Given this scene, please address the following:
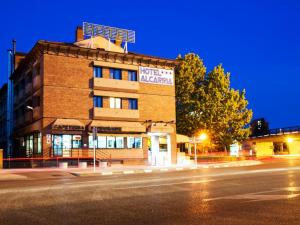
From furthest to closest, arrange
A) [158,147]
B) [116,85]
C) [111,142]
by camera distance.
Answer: [158,147] → [116,85] → [111,142]

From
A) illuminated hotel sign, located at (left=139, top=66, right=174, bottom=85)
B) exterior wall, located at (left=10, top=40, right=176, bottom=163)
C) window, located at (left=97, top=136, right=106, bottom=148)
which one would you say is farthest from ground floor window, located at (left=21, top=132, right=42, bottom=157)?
illuminated hotel sign, located at (left=139, top=66, right=174, bottom=85)

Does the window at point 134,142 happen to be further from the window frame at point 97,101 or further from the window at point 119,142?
the window frame at point 97,101

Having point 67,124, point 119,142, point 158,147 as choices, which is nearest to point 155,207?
point 67,124

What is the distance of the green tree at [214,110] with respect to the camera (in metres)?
44.7

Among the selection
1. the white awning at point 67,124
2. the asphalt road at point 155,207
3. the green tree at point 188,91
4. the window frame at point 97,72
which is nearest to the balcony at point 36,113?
the white awning at point 67,124

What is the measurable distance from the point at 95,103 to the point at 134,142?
573 centimetres

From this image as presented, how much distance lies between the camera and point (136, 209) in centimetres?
814

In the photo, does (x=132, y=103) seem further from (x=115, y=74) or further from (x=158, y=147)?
(x=158, y=147)

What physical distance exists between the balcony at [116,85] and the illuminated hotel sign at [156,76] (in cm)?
136

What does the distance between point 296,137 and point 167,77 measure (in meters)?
38.5

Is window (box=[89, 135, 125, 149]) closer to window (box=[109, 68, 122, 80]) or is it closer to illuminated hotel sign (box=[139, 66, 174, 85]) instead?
window (box=[109, 68, 122, 80])

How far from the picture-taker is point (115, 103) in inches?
1471

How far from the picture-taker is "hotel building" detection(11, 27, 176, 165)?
33750 mm

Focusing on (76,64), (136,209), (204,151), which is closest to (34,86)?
(76,64)
